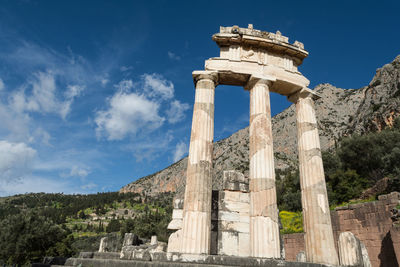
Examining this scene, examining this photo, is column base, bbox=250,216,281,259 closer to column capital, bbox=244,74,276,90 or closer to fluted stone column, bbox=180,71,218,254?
fluted stone column, bbox=180,71,218,254

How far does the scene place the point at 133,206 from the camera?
14212cm

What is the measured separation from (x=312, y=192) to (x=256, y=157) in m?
3.22

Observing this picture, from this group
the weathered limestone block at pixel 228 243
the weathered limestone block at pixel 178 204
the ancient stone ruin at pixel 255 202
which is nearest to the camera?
the ancient stone ruin at pixel 255 202

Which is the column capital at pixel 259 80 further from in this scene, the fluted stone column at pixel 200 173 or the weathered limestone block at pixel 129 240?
the weathered limestone block at pixel 129 240

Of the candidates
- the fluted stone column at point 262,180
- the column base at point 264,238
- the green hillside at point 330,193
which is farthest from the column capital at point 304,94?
the green hillside at point 330,193

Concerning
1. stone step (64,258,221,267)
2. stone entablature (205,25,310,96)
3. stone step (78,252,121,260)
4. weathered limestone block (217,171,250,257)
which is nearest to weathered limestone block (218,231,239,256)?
weathered limestone block (217,171,250,257)

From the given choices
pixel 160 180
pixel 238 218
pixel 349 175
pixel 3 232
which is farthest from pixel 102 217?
pixel 238 218

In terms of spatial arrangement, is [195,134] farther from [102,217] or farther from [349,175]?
[102,217]

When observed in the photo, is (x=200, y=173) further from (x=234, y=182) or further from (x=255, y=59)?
(x=255, y=59)

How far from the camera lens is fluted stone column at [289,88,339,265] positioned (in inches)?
444

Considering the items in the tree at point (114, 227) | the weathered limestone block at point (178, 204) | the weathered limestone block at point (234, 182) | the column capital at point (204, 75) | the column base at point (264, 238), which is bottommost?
the column base at point (264, 238)

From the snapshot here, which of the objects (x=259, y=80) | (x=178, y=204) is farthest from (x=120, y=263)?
(x=259, y=80)

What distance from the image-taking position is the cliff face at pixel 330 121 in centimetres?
4897

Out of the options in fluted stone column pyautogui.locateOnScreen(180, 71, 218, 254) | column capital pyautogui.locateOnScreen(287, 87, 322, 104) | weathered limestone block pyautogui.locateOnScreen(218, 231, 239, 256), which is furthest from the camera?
column capital pyautogui.locateOnScreen(287, 87, 322, 104)
